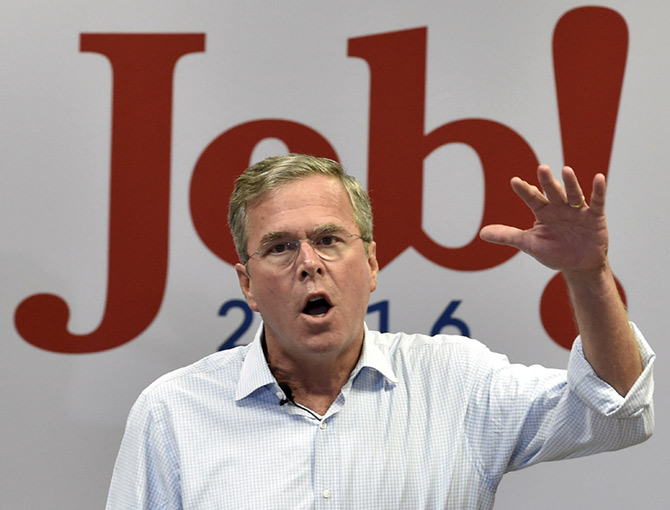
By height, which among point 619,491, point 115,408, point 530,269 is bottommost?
point 619,491

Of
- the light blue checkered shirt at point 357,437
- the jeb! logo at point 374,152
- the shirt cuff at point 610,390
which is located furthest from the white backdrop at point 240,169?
the shirt cuff at point 610,390

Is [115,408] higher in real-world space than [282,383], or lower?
lower

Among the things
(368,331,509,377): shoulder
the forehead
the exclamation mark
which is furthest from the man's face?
the exclamation mark

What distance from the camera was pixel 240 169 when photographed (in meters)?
2.72

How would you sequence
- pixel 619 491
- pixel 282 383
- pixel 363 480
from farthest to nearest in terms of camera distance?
pixel 619 491 < pixel 282 383 < pixel 363 480

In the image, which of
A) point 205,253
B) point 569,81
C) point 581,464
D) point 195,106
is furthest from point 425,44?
point 581,464

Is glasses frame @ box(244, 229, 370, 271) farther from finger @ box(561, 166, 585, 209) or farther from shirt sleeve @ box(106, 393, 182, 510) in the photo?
finger @ box(561, 166, 585, 209)

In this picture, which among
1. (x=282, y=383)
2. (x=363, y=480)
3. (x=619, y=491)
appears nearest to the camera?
(x=363, y=480)

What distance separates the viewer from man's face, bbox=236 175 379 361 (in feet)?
6.28

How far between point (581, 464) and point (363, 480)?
1063 mm

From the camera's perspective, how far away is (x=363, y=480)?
1881 mm

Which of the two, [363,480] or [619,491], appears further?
[619,491]

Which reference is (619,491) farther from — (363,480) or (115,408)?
(115,408)

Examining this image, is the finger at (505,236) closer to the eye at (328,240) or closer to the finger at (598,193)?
the finger at (598,193)
